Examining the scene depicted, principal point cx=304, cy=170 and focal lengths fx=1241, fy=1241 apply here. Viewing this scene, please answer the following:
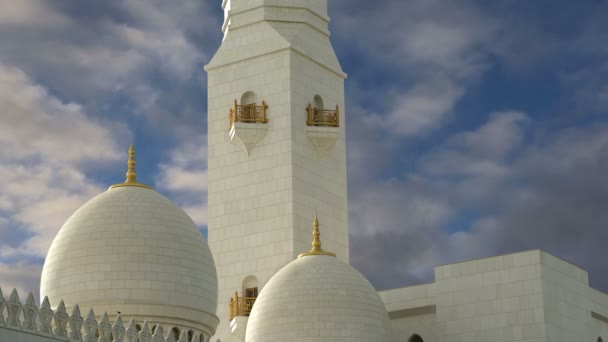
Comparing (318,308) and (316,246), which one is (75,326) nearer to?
(318,308)

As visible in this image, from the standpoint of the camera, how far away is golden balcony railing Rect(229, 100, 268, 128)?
45.0 metres

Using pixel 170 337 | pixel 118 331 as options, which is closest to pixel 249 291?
pixel 170 337

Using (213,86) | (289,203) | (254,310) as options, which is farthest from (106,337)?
(213,86)

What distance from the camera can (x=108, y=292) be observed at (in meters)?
33.4

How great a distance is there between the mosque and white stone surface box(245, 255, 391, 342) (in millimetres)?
44

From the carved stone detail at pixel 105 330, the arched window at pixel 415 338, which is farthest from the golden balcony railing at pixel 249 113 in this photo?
the carved stone detail at pixel 105 330

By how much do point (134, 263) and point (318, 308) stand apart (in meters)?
6.29

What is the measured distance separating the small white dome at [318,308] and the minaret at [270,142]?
449 centimetres

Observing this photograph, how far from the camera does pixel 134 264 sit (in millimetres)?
33844

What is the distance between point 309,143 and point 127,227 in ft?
39.4

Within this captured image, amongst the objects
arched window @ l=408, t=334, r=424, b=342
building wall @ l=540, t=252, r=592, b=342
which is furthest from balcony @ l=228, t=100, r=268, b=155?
building wall @ l=540, t=252, r=592, b=342

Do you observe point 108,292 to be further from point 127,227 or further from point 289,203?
point 289,203

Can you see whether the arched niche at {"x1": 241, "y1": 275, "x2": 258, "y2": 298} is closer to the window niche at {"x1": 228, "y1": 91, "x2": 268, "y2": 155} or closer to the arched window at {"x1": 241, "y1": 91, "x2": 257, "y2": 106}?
the window niche at {"x1": 228, "y1": 91, "x2": 268, "y2": 155}

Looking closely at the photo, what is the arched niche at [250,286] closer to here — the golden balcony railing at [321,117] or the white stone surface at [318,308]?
the white stone surface at [318,308]
